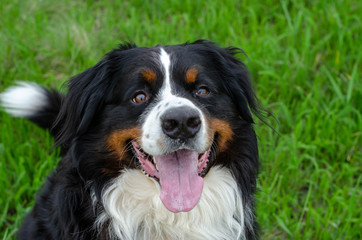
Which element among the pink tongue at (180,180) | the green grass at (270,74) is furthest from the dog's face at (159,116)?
the green grass at (270,74)

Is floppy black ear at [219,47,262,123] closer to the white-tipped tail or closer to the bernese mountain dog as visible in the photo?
the bernese mountain dog

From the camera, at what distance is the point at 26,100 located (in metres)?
3.45

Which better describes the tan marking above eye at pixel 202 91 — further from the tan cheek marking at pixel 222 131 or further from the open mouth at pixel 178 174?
the open mouth at pixel 178 174

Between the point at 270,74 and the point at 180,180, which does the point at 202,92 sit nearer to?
the point at 180,180

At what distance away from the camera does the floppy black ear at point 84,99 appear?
2.56 m

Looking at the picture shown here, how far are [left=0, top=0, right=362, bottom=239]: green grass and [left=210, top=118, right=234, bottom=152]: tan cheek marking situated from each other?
0.61 metres


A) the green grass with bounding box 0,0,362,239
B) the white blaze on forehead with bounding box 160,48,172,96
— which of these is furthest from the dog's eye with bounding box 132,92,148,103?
the green grass with bounding box 0,0,362,239

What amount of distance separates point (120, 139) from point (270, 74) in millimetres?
2030

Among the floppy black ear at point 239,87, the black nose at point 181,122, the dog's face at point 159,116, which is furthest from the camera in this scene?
the floppy black ear at point 239,87

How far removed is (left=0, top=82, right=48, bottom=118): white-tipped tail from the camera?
3.45 meters

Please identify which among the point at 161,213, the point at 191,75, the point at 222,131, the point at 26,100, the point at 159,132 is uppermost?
the point at 191,75

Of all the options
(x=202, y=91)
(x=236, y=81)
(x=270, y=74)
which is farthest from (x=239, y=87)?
(x=270, y=74)

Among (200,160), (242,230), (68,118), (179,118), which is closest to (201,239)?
(242,230)

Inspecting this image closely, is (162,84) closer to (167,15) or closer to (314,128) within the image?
(314,128)
